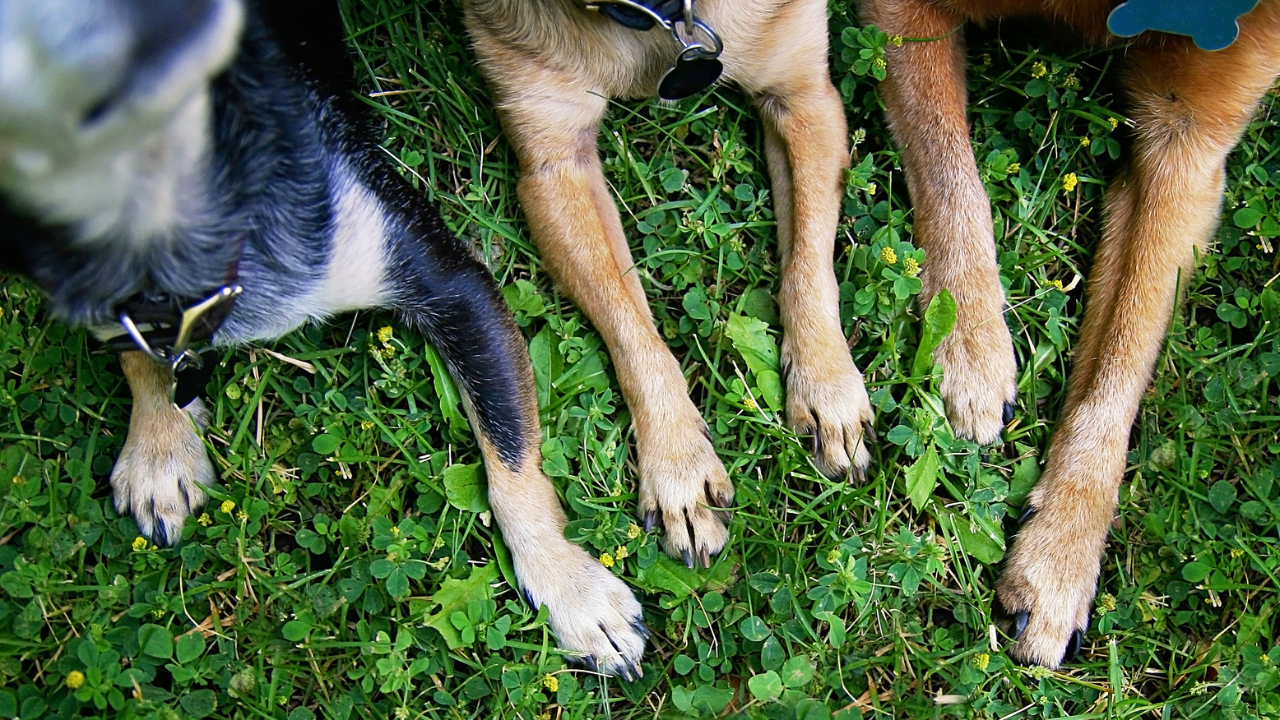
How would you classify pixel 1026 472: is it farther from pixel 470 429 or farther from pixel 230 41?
pixel 230 41

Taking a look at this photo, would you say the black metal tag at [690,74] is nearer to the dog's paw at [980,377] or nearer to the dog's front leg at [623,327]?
the dog's front leg at [623,327]

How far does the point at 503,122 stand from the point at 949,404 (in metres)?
1.61

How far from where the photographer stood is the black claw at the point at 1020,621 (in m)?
2.57

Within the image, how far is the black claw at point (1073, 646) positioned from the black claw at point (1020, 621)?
0.13 m

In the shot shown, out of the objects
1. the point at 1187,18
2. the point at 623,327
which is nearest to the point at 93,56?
the point at 623,327

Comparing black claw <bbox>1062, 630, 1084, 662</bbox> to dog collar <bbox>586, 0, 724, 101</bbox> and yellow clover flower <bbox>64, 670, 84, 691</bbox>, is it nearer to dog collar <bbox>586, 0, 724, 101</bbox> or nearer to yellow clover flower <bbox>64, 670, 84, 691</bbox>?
dog collar <bbox>586, 0, 724, 101</bbox>

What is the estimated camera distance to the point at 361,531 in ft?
8.82

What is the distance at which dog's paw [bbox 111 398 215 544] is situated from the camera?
2686 millimetres

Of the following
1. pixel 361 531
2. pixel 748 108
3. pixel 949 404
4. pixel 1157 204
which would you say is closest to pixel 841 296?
pixel 949 404

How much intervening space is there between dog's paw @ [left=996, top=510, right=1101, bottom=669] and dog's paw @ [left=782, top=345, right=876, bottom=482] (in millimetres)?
525

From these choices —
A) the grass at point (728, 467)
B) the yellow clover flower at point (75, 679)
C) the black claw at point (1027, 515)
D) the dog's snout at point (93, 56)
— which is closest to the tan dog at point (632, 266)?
the grass at point (728, 467)

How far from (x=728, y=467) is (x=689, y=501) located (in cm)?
22

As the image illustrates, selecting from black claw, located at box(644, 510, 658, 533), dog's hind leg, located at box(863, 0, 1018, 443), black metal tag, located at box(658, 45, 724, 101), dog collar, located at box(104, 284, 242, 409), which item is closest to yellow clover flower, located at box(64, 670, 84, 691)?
dog collar, located at box(104, 284, 242, 409)

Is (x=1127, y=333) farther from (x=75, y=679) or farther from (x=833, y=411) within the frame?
(x=75, y=679)
